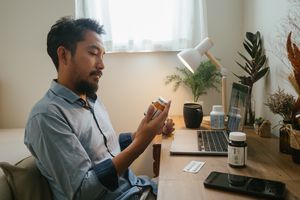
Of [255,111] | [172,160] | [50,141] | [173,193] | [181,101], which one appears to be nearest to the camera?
[173,193]

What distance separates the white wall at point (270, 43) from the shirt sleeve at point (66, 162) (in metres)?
0.98

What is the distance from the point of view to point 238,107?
Answer: 1.56 m

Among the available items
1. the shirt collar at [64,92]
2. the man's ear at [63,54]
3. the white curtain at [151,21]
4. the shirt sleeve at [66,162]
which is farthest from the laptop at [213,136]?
the white curtain at [151,21]

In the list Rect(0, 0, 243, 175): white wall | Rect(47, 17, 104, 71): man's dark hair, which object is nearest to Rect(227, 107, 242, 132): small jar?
Rect(0, 0, 243, 175): white wall

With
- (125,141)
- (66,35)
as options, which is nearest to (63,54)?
(66,35)

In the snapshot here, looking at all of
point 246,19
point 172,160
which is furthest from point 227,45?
point 172,160

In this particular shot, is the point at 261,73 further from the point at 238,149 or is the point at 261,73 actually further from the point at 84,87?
the point at 84,87

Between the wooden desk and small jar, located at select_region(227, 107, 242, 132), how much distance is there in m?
0.11

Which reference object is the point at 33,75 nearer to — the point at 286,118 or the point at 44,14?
the point at 44,14

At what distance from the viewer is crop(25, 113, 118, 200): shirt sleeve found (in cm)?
105

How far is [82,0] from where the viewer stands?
226 centimetres

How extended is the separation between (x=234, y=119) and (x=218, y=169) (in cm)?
50

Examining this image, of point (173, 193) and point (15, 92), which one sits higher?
point (15, 92)

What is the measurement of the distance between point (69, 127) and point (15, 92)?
146 centimetres
